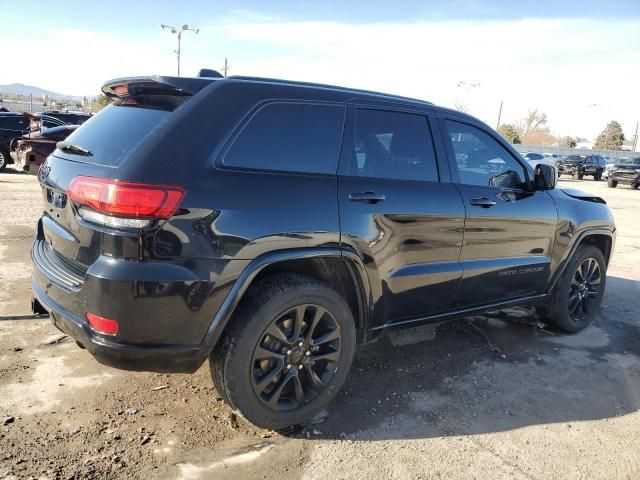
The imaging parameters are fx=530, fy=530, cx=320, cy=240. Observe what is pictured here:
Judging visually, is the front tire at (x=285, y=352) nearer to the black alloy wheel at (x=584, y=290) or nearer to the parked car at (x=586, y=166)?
the black alloy wheel at (x=584, y=290)

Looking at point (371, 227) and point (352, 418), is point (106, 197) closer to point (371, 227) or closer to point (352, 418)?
point (371, 227)

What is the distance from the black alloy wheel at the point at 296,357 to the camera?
9.42ft

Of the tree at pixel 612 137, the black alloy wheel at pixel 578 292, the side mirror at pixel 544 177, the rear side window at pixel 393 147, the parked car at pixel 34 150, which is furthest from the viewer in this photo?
the tree at pixel 612 137

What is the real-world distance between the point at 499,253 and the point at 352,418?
1.71 metres

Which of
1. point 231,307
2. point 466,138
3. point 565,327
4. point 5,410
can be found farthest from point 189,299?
point 565,327

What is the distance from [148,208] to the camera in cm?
242

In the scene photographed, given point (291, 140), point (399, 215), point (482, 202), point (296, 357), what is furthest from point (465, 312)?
point (291, 140)

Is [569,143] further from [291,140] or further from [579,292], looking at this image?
[291,140]

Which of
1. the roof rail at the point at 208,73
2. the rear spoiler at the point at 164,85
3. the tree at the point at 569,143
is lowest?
the rear spoiler at the point at 164,85

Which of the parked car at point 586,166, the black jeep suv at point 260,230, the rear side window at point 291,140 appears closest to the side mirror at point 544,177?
the black jeep suv at point 260,230

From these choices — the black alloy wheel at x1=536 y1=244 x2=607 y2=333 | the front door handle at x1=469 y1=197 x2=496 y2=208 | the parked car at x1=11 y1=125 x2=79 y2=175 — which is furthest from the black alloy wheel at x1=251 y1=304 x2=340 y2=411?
the parked car at x1=11 y1=125 x2=79 y2=175

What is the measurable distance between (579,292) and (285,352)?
10.7ft

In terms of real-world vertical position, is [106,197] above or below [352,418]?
above

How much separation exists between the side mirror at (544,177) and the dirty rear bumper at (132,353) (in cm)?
302
